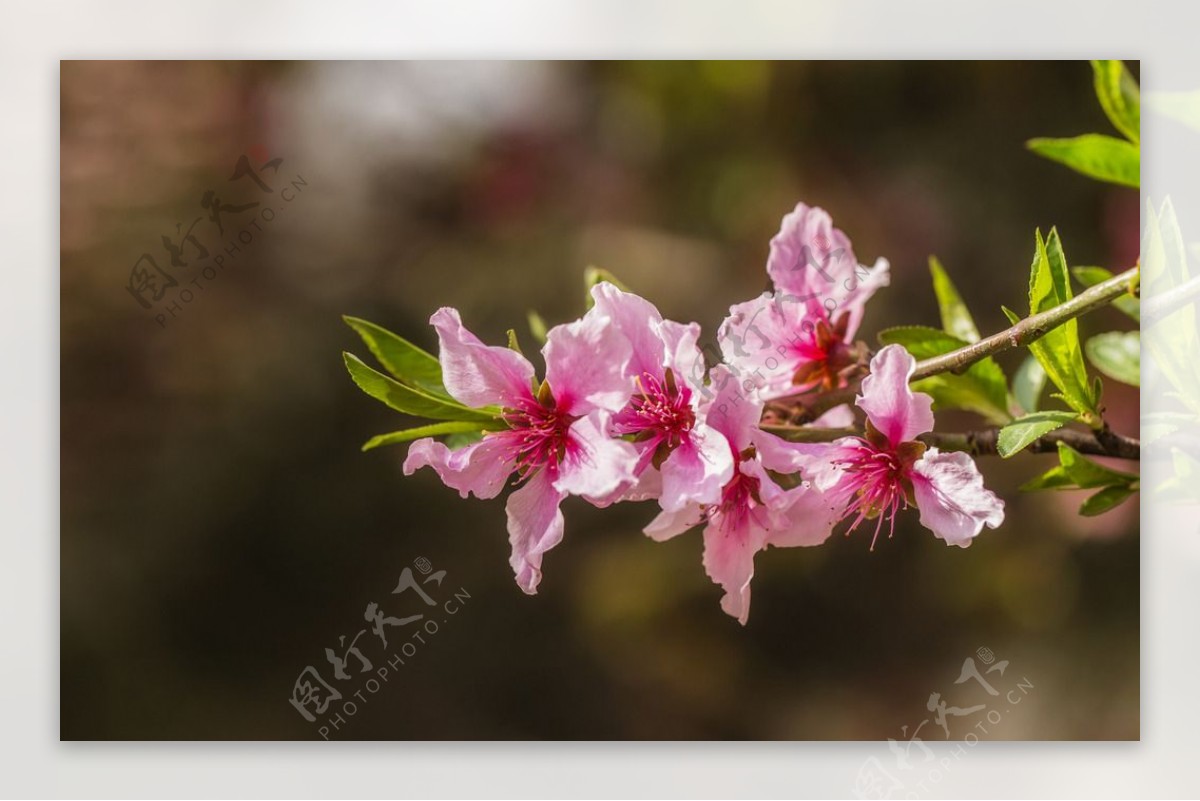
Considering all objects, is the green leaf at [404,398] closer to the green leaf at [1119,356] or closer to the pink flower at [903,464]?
the pink flower at [903,464]

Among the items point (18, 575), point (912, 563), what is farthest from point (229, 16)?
point (912, 563)

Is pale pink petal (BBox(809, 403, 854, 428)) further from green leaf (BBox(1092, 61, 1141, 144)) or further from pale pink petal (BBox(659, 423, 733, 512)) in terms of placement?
green leaf (BBox(1092, 61, 1141, 144))

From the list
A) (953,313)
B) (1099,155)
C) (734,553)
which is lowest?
(734,553)

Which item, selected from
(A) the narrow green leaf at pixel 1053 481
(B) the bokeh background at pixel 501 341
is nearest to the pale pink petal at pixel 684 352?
(A) the narrow green leaf at pixel 1053 481

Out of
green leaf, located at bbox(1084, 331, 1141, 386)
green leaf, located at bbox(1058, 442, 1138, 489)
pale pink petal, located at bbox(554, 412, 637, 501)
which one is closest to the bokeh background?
green leaf, located at bbox(1084, 331, 1141, 386)

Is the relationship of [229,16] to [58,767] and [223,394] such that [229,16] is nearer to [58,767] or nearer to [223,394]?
[223,394]

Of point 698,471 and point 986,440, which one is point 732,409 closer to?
point 698,471

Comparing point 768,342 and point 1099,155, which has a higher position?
point 1099,155

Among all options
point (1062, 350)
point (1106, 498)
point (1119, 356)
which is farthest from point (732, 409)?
point (1119, 356)
